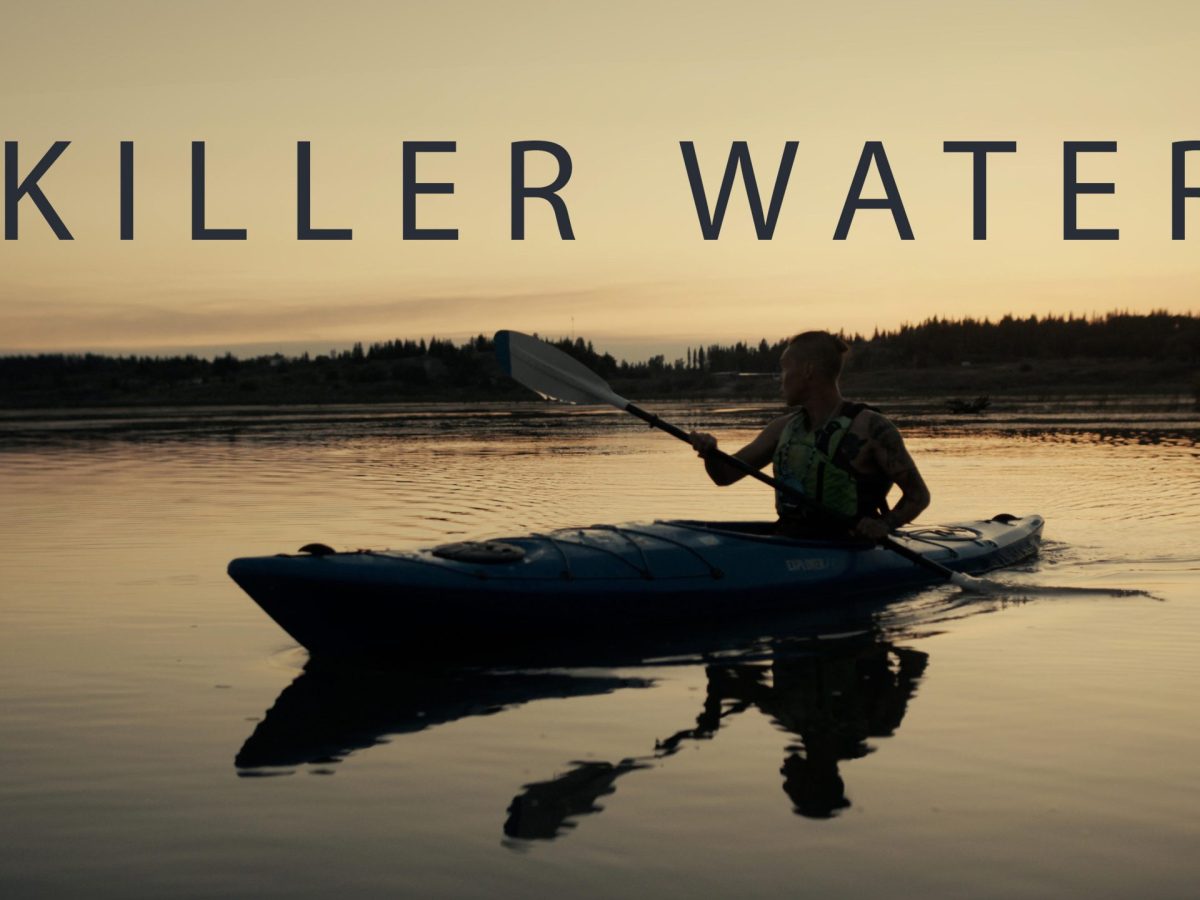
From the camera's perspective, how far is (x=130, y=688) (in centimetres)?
582

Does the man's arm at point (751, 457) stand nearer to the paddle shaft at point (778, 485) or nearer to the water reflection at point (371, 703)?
the paddle shaft at point (778, 485)

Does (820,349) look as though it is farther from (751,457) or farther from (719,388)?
(719,388)

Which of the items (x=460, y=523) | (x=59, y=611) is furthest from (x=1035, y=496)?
(x=59, y=611)

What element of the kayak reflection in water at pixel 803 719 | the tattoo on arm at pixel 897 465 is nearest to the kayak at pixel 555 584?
the tattoo on arm at pixel 897 465

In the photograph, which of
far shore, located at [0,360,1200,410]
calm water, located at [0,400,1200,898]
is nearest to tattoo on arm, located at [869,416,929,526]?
calm water, located at [0,400,1200,898]

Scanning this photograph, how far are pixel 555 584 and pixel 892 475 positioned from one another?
2220 mm

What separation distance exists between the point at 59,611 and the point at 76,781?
11.8ft

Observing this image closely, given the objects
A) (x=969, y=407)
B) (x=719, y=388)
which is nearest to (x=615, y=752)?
(x=969, y=407)

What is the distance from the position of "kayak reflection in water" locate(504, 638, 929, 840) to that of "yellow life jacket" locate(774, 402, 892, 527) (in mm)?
1103

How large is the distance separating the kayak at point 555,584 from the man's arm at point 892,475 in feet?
1.03

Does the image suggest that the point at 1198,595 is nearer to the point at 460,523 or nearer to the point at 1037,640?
the point at 1037,640

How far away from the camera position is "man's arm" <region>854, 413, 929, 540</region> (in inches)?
303

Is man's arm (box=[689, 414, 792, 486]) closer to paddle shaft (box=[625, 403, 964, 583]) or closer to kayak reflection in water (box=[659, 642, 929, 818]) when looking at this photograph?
paddle shaft (box=[625, 403, 964, 583])

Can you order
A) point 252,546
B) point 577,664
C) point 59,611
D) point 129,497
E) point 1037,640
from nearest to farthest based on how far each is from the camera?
point 577,664 < point 1037,640 < point 59,611 < point 252,546 < point 129,497
